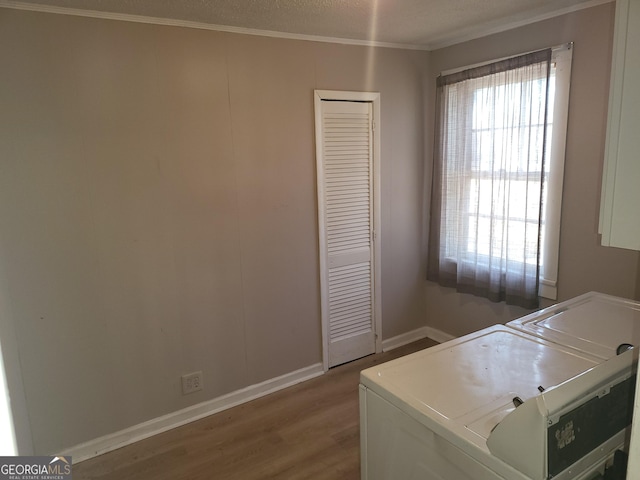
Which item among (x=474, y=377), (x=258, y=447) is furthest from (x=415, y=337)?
(x=474, y=377)

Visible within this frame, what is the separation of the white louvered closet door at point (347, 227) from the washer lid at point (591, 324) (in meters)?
1.51

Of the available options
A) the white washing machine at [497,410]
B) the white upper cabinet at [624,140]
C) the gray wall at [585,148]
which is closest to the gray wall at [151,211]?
the gray wall at [585,148]

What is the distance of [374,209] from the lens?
11.1ft

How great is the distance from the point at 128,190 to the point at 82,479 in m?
1.59

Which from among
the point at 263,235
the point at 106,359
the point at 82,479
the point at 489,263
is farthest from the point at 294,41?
the point at 82,479

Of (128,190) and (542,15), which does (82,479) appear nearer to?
(128,190)

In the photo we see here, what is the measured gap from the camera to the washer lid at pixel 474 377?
1.32m

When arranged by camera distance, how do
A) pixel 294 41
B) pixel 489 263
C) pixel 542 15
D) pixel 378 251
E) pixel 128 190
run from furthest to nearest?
pixel 378 251
pixel 489 263
pixel 294 41
pixel 542 15
pixel 128 190

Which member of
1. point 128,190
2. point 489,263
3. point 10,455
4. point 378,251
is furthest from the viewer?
point 378,251

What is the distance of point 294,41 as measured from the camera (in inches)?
111

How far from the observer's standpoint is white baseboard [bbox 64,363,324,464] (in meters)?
2.46

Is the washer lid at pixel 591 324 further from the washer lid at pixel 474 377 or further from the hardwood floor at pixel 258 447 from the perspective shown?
the hardwood floor at pixel 258 447

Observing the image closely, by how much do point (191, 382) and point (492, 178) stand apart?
246cm

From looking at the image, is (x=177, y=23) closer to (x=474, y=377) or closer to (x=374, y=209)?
(x=374, y=209)
